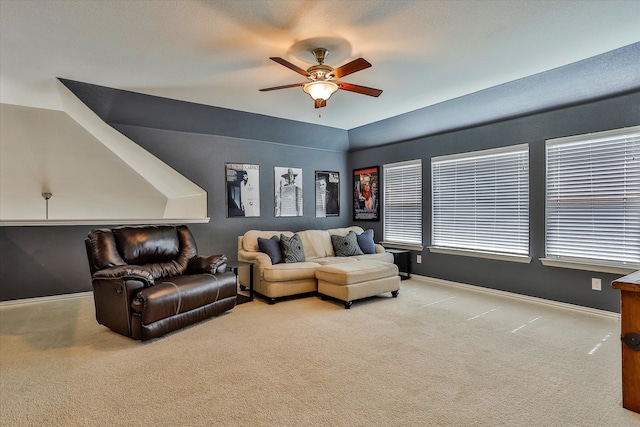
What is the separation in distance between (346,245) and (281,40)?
3436 millimetres

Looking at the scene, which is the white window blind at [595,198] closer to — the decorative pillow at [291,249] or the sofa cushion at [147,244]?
the decorative pillow at [291,249]

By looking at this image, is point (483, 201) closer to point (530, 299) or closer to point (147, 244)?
point (530, 299)

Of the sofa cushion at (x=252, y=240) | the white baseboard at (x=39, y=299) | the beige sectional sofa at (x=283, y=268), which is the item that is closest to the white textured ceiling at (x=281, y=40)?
the sofa cushion at (x=252, y=240)

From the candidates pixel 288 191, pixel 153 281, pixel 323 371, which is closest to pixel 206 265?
→ pixel 153 281

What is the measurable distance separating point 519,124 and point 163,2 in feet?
14.0

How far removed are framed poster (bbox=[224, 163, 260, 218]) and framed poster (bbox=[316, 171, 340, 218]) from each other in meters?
1.31

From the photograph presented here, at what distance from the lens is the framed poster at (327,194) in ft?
22.0

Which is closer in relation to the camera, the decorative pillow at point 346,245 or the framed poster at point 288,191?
the decorative pillow at point 346,245

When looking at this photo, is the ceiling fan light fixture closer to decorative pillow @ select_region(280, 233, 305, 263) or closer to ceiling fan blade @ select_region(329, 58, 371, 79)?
ceiling fan blade @ select_region(329, 58, 371, 79)

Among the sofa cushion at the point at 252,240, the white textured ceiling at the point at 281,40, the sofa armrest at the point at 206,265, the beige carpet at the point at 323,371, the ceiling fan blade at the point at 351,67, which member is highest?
the white textured ceiling at the point at 281,40

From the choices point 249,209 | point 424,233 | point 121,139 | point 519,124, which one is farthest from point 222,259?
point 519,124

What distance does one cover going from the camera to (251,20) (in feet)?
8.64

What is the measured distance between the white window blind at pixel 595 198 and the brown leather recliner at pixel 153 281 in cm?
397

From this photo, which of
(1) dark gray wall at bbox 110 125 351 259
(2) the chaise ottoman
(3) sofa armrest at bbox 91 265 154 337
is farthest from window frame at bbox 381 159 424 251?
(3) sofa armrest at bbox 91 265 154 337
